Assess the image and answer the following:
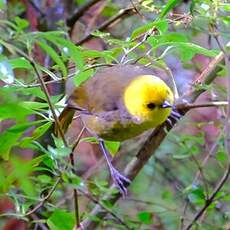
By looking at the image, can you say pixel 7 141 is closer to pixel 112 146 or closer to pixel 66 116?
pixel 66 116

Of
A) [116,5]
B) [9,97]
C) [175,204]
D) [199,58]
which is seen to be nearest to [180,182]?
[175,204]

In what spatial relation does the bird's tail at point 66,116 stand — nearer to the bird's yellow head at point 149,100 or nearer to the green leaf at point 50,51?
the bird's yellow head at point 149,100

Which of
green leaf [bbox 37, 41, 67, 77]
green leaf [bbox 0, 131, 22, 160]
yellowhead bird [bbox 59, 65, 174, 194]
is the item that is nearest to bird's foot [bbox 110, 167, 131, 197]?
yellowhead bird [bbox 59, 65, 174, 194]

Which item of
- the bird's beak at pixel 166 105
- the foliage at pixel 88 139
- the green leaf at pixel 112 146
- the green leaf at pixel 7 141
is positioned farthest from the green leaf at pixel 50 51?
the green leaf at pixel 112 146

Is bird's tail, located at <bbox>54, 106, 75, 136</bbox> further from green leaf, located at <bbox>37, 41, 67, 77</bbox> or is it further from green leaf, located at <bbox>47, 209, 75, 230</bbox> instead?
green leaf, located at <bbox>37, 41, 67, 77</bbox>

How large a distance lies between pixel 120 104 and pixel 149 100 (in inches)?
3.4

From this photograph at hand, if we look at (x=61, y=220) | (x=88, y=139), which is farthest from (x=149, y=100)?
(x=61, y=220)

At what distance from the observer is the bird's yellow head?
112 cm

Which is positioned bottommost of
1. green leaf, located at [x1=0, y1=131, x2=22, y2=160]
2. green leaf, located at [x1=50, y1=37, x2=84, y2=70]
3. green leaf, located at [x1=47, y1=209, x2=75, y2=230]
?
green leaf, located at [x1=47, y1=209, x2=75, y2=230]

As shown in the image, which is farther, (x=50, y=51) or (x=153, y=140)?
(x=153, y=140)

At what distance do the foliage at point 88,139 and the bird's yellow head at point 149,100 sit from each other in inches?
1.6

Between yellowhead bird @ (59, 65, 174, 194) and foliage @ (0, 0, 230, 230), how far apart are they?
31mm

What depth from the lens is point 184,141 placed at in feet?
4.95

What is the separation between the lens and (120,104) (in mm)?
1212
